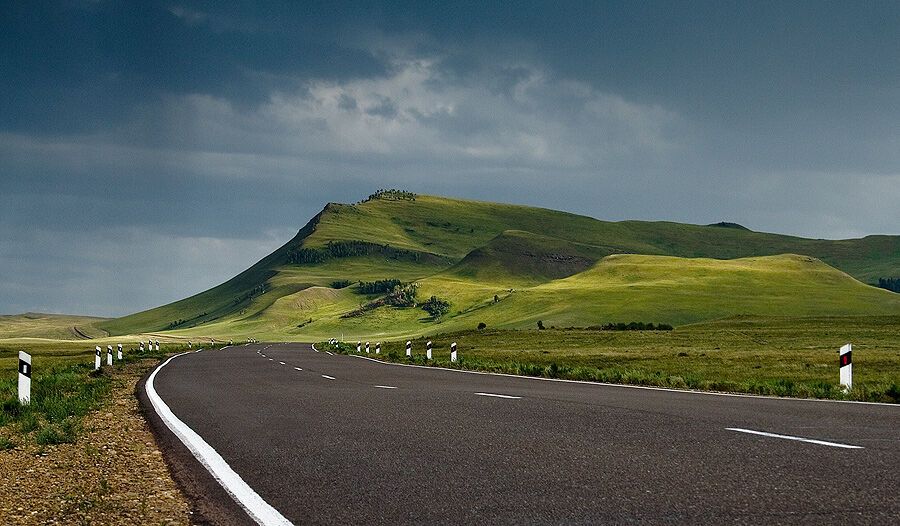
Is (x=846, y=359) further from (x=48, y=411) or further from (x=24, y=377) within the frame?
(x=24, y=377)

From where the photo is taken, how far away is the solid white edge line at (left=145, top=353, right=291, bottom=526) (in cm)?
683

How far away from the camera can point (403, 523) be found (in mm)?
6395

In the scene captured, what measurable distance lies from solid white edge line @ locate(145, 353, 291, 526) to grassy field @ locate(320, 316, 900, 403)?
12.5 m

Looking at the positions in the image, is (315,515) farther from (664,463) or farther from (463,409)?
(463,409)

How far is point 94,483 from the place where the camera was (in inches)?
342

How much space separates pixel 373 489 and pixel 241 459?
8.66 ft

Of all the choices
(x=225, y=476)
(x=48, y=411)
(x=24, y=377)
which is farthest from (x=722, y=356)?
(x=225, y=476)

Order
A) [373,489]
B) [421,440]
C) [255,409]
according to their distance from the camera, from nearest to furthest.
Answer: [373,489] → [421,440] → [255,409]

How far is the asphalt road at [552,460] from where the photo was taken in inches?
261

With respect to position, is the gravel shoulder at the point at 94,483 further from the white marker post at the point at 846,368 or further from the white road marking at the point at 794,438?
the white marker post at the point at 846,368

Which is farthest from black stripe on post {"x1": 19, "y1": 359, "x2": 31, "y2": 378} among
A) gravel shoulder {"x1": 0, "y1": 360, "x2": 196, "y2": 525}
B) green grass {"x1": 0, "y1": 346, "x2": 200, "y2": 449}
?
gravel shoulder {"x1": 0, "y1": 360, "x2": 196, "y2": 525}

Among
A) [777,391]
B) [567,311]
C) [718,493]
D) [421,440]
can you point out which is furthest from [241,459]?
[567,311]

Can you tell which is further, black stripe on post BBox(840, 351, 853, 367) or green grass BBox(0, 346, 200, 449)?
black stripe on post BBox(840, 351, 853, 367)

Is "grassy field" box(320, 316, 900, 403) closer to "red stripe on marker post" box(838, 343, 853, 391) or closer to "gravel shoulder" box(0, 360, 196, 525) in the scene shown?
"red stripe on marker post" box(838, 343, 853, 391)
